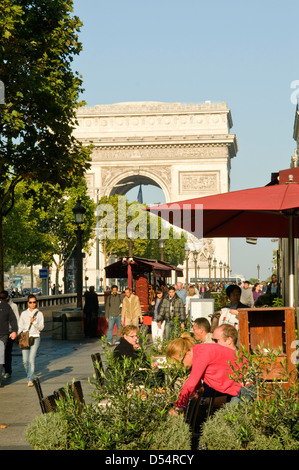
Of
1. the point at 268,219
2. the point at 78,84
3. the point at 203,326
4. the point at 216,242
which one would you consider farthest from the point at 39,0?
the point at 216,242

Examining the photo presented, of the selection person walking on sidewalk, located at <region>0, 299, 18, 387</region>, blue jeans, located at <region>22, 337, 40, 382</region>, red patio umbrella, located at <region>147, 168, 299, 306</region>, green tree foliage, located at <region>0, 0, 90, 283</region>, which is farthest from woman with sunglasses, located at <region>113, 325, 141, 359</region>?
green tree foliage, located at <region>0, 0, 90, 283</region>

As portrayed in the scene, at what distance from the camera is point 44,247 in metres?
59.8

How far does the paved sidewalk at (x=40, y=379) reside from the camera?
989 centimetres

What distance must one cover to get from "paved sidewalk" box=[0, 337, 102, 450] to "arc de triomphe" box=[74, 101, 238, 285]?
63.6m

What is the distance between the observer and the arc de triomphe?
287 feet


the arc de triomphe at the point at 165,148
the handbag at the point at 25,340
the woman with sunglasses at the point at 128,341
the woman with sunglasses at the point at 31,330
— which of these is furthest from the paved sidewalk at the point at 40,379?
the arc de triomphe at the point at 165,148

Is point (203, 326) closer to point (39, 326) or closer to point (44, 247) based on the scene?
point (39, 326)

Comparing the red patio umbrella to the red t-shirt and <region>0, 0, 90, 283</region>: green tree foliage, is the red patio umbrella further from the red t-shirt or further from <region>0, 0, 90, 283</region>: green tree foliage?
<region>0, 0, 90, 283</region>: green tree foliage

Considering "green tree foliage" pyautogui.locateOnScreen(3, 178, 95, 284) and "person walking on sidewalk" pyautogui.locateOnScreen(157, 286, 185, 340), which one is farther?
"green tree foliage" pyautogui.locateOnScreen(3, 178, 95, 284)

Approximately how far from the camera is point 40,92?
17.8 meters

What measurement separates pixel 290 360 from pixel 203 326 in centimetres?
152

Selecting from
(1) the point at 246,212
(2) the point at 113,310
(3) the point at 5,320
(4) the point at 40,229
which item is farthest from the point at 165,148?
(1) the point at 246,212

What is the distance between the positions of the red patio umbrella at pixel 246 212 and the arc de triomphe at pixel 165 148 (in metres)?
75.2

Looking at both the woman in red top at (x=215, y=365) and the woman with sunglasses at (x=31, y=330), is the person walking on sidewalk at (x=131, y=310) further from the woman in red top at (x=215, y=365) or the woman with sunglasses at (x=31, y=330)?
the woman in red top at (x=215, y=365)
